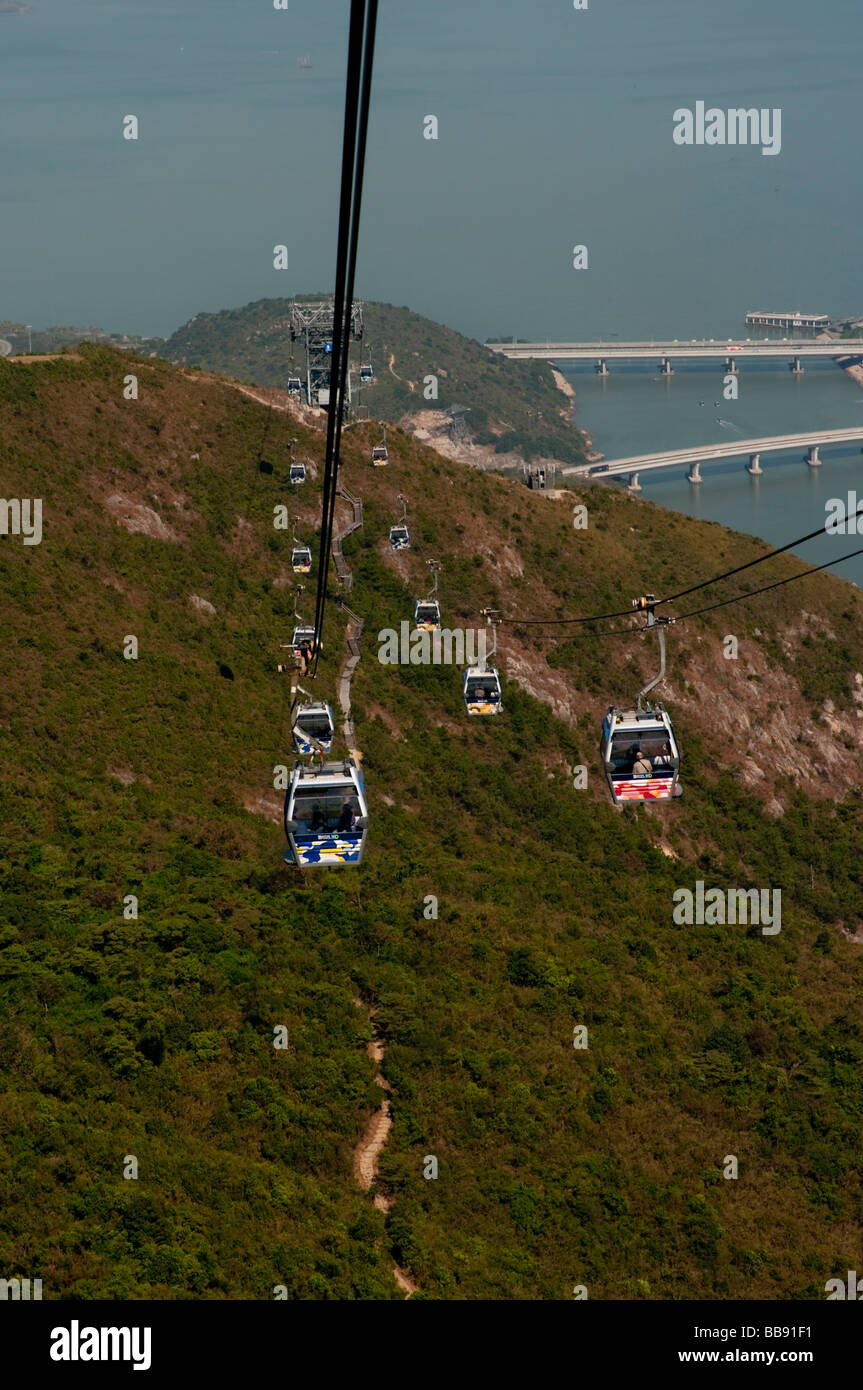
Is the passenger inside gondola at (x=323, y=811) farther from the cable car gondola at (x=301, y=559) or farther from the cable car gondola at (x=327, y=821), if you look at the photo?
the cable car gondola at (x=301, y=559)

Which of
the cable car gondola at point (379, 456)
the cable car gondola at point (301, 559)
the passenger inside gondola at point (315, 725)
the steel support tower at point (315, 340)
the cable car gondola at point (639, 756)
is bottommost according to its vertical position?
the cable car gondola at point (639, 756)

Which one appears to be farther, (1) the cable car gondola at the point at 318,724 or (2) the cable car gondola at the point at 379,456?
(2) the cable car gondola at the point at 379,456

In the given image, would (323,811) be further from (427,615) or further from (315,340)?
(315,340)

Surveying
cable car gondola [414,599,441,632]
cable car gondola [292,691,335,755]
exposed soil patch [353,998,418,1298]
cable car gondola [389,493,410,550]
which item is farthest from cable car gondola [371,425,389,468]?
exposed soil patch [353,998,418,1298]

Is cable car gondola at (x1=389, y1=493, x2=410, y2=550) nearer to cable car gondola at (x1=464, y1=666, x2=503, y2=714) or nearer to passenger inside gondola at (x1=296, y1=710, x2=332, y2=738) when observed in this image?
cable car gondola at (x1=464, y1=666, x2=503, y2=714)

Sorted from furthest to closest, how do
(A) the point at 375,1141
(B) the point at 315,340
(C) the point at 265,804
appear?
1. (B) the point at 315,340
2. (C) the point at 265,804
3. (A) the point at 375,1141

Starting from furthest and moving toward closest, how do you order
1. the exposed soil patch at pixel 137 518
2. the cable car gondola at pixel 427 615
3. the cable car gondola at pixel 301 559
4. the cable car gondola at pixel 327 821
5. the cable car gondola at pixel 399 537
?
the cable car gondola at pixel 399 537, the cable car gondola at pixel 301 559, the exposed soil patch at pixel 137 518, the cable car gondola at pixel 427 615, the cable car gondola at pixel 327 821

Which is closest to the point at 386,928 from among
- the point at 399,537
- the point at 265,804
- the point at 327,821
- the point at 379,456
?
the point at 265,804

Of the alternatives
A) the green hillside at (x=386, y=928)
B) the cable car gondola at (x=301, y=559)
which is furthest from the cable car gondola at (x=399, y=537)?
the cable car gondola at (x=301, y=559)
